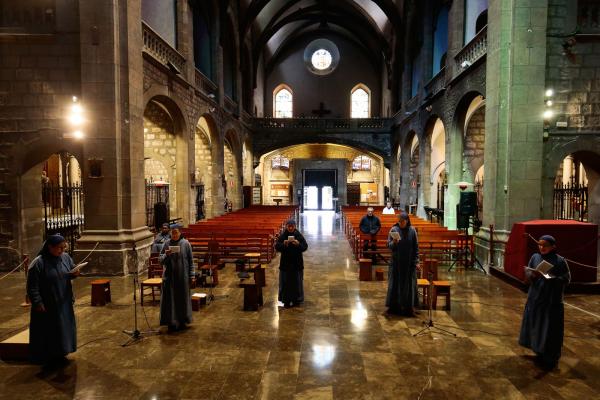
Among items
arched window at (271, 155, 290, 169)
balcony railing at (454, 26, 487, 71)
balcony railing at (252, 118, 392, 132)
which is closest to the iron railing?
balcony railing at (252, 118, 392, 132)

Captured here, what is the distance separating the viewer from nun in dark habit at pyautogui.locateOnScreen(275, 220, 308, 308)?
6.93 meters

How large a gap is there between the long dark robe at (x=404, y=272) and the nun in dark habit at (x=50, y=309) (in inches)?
187

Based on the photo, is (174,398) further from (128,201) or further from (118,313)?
(128,201)

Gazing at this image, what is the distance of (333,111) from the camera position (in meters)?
30.1

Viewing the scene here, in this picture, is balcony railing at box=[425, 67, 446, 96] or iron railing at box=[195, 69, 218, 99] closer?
balcony railing at box=[425, 67, 446, 96]

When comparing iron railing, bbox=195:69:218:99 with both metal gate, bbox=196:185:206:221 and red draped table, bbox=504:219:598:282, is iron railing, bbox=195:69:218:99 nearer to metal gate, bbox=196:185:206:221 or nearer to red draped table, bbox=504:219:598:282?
metal gate, bbox=196:185:206:221

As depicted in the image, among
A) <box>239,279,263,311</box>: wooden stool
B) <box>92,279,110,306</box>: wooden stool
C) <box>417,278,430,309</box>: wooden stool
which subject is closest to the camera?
<box>239,279,263,311</box>: wooden stool

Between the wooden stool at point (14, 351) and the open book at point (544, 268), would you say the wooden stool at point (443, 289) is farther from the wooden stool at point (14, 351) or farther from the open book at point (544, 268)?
the wooden stool at point (14, 351)

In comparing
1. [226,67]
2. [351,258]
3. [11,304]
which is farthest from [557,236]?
[226,67]

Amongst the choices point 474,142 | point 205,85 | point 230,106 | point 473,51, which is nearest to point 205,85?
point 205,85

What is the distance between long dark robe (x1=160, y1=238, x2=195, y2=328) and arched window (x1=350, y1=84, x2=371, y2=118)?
2593cm

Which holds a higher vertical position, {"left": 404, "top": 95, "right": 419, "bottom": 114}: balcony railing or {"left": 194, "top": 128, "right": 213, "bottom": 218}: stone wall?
{"left": 404, "top": 95, "right": 419, "bottom": 114}: balcony railing

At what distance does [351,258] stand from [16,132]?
30.8ft

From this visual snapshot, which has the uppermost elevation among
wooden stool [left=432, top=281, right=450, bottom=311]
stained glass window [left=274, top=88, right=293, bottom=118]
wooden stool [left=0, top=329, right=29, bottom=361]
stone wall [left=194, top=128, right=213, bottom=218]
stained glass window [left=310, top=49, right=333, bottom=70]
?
stained glass window [left=310, top=49, right=333, bottom=70]
